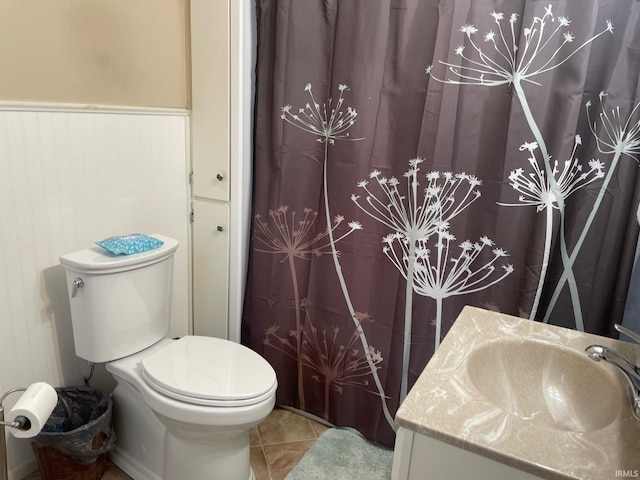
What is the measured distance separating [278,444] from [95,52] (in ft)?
5.51

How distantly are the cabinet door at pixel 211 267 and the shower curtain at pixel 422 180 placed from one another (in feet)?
0.40

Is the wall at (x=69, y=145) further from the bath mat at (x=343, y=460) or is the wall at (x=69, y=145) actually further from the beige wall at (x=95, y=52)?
the bath mat at (x=343, y=460)

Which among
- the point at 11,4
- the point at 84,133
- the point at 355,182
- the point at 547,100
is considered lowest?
the point at 355,182

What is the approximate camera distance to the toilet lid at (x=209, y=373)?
1.41 m

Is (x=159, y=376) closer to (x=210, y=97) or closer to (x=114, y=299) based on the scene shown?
(x=114, y=299)

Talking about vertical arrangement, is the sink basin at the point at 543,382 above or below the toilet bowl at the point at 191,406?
above

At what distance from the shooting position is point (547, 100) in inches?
54.6

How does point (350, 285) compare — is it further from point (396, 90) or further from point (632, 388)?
point (632, 388)

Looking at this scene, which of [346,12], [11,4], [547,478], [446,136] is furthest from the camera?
[346,12]

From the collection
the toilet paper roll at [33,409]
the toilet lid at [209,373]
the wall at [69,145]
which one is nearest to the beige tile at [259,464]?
the toilet lid at [209,373]

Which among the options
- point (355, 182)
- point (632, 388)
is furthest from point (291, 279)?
point (632, 388)

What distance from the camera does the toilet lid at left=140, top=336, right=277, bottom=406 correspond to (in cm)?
141

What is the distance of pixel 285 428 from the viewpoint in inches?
78.3

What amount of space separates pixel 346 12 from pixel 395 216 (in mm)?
765
